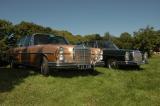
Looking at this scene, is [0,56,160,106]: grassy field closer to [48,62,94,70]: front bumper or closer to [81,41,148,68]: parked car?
[48,62,94,70]: front bumper

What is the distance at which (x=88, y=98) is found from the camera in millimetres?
8125

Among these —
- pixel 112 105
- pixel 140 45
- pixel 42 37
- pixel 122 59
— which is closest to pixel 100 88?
pixel 112 105

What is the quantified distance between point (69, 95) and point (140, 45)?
110ft

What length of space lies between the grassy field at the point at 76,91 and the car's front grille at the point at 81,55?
2.39 feet

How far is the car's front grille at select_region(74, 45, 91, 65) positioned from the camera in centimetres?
1117

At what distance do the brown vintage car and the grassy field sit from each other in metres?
0.61

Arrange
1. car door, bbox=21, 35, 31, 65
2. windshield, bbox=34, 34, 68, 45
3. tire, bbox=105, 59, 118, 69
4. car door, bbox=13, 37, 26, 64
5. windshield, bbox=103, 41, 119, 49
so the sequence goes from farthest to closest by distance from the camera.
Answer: windshield, bbox=103, 41, 119, 49
tire, bbox=105, 59, 118, 69
car door, bbox=13, 37, 26, 64
car door, bbox=21, 35, 31, 65
windshield, bbox=34, 34, 68, 45

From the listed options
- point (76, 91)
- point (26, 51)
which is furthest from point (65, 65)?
point (26, 51)

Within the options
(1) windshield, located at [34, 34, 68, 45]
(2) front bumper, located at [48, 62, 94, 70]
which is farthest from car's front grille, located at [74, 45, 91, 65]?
(1) windshield, located at [34, 34, 68, 45]

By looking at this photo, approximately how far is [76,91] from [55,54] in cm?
253

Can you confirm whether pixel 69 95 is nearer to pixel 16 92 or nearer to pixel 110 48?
pixel 16 92

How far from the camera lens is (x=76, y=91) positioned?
29.2 ft

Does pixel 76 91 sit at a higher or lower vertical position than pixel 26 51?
lower

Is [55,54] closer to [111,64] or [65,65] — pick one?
[65,65]
